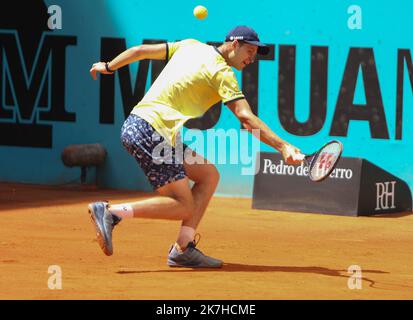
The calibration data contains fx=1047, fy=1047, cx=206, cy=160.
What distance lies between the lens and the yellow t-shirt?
6.54 metres

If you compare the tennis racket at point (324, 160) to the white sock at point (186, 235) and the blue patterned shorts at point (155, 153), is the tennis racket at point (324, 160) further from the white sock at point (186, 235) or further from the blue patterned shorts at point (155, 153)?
the white sock at point (186, 235)

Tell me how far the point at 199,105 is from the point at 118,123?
4.97 m

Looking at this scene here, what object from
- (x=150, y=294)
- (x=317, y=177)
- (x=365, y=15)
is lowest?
(x=150, y=294)

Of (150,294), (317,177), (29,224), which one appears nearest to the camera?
(150,294)

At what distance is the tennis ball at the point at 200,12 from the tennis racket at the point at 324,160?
4273 mm

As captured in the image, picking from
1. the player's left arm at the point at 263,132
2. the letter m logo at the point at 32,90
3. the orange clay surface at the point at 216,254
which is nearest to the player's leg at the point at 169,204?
the orange clay surface at the point at 216,254

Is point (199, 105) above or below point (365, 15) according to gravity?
below

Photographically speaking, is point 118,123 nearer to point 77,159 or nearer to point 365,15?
point 77,159

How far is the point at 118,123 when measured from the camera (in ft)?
38.1

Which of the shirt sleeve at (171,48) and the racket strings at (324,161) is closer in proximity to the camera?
the racket strings at (324,161)

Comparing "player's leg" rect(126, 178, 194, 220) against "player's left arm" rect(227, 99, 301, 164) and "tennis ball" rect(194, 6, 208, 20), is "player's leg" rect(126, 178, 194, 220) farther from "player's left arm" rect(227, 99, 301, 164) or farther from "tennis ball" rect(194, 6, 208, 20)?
"tennis ball" rect(194, 6, 208, 20)

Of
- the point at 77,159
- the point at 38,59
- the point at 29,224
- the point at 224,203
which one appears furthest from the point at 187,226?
the point at 38,59

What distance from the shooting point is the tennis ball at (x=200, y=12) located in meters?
10.6

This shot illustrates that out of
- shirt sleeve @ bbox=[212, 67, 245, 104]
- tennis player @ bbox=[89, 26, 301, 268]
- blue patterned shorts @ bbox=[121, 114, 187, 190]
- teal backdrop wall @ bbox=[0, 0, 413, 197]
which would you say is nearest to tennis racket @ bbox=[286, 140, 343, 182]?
tennis player @ bbox=[89, 26, 301, 268]
